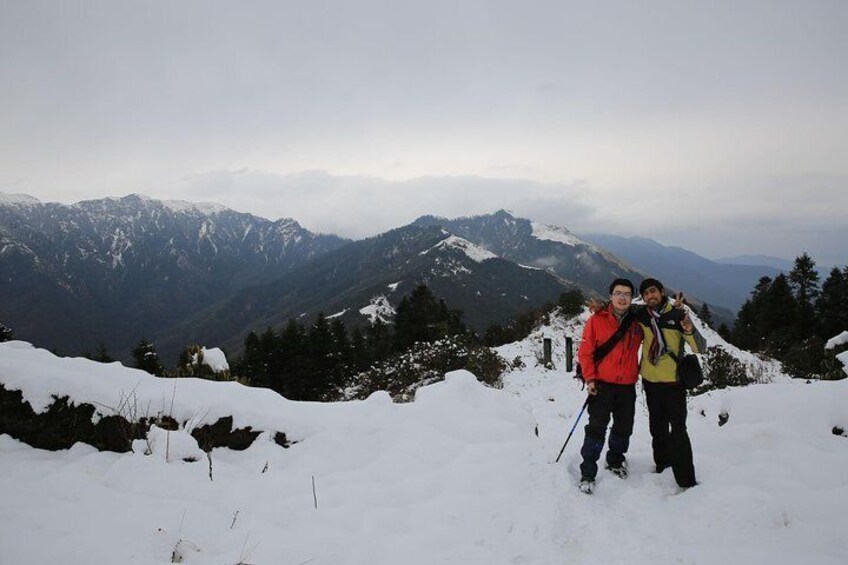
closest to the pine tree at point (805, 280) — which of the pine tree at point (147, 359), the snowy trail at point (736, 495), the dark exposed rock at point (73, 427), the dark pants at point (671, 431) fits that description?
the snowy trail at point (736, 495)

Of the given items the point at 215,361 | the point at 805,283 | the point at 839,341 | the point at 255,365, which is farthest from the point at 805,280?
the point at 255,365

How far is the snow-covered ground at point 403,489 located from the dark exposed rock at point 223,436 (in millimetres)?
102

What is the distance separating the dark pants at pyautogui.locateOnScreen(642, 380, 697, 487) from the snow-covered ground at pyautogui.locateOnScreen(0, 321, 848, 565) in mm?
181

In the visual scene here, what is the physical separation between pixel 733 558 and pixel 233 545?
4.03 meters

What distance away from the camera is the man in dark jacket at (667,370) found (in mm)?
4488

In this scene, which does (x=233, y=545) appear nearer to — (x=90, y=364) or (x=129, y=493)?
(x=129, y=493)

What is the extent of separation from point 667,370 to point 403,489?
3.02 meters

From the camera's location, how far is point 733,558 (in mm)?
3504

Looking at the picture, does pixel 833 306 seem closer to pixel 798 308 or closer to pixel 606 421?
pixel 798 308

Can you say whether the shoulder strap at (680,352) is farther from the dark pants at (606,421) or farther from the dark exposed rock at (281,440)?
the dark exposed rock at (281,440)

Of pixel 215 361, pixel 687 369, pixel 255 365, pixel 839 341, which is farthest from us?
pixel 255 365

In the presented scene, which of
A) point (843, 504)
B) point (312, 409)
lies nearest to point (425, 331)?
point (312, 409)

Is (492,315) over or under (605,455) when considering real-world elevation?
under

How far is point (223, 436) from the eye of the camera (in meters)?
5.30
